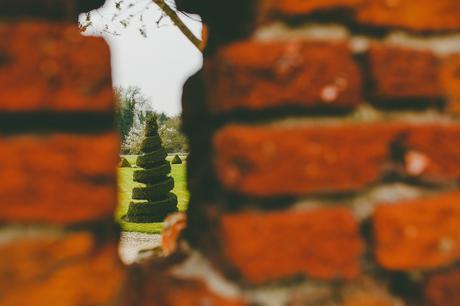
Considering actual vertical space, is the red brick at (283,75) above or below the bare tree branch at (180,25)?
below

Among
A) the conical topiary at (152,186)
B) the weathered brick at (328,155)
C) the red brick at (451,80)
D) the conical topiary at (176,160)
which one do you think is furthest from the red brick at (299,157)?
the conical topiary at (176,160)

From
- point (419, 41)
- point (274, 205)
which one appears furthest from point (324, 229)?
point (419, 41)

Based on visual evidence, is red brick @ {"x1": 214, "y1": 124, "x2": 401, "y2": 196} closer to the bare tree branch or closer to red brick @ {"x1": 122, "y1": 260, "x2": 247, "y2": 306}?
red brick @ {"x1": 122, "y1": 260, "x2": 247, "y2": 306}

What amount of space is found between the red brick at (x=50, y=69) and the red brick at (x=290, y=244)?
273 mm

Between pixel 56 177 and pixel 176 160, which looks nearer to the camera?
pixel 56 177

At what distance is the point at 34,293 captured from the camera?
605 millimetres

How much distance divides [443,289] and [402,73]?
0.36 meters

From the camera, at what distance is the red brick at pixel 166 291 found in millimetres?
691

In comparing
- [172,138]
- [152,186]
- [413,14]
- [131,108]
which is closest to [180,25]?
[413,14]

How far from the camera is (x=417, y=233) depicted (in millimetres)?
701

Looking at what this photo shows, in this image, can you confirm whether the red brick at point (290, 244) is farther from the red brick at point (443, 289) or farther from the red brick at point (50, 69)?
the red brick at point (50, 69)

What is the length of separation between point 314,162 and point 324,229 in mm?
105

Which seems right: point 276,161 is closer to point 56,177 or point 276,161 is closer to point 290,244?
point 290,244

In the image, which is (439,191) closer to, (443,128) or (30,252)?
(443,128)
